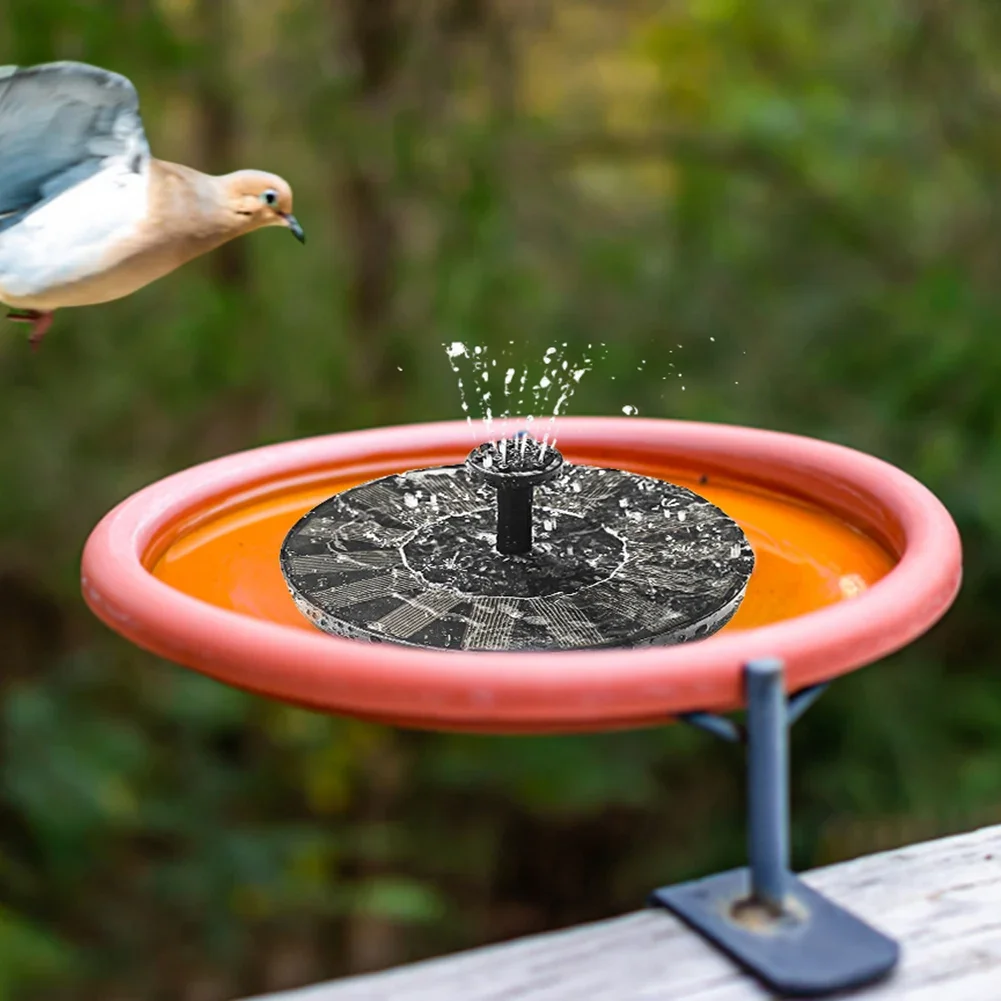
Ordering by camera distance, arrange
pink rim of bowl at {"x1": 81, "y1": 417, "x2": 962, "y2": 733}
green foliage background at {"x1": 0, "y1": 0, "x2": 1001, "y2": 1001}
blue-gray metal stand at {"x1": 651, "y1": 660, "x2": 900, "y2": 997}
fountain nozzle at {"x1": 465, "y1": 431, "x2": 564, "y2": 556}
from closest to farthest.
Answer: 1. pink rim of bowl at {"x1": 81, "y1": 417, "x2": 962, "y2": 733}
2. blue-gray metal stand at {"x1": 651, "y1": 660, "x2": 900, "y2": 997}
3. fountain nozzle at {"x1": 465, "y1": 431, "x2": 564, "y2": 556}
4. green foliage background at {"x1": 0, "y1": 0, "x2": 1001, "y2": 1001}

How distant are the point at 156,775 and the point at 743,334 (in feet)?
5.68

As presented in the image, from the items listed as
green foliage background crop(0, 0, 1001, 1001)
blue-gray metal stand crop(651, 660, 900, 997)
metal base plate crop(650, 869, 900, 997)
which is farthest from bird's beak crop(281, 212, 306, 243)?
green foliage background crop(0, 0, 1001, 1001)

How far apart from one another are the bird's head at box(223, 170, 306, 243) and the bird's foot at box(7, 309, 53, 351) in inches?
6.8

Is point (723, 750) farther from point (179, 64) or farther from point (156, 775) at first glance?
point (179, 64)

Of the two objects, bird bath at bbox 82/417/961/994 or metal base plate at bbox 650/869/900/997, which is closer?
bird bath at bbox 82/417/961/994

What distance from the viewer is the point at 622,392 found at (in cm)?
304

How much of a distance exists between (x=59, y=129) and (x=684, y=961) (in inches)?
32.1

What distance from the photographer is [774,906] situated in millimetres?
1072

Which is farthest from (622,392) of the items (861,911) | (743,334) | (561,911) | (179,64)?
(861,911)

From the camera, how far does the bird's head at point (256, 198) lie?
1063 millimetres

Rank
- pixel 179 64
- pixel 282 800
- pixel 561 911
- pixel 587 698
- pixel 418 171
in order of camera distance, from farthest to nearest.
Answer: pixel 561 911, pixel 282 800, pixel 418 171, pixel 179 64, pixel 587 698

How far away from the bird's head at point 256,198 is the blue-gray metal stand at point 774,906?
0.54m

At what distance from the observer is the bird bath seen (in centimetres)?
89

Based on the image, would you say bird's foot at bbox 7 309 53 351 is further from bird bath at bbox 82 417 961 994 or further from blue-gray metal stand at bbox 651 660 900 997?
blue-gray metal stand at bbox 651 660 900 997
